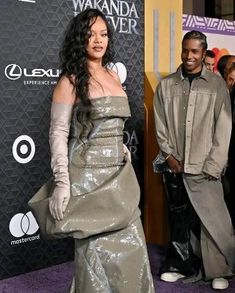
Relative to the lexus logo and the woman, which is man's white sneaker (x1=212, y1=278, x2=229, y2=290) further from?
the lexus logo

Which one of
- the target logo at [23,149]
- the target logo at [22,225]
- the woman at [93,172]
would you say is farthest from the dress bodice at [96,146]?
the target logo at [22,225]

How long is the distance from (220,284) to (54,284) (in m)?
1.00

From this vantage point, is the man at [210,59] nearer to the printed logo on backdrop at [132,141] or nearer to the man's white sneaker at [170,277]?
the printed logo on backdrop at [132,141]

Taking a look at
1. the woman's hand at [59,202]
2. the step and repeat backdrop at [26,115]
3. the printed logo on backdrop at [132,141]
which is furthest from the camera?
the printed logo on backdrop at [132,141]

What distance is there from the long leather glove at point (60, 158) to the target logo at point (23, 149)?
3.65 feet

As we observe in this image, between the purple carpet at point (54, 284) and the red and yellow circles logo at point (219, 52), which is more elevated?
the red and yellow circles logo at point (219, 52)

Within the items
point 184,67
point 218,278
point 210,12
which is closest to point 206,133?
point 184,67

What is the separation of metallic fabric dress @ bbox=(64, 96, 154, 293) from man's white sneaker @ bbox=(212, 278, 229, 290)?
90 cm

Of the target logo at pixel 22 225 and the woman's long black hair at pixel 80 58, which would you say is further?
the target logo at pixel 22 225

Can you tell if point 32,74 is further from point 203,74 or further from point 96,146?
point 96,146

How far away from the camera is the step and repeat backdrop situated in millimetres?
3254

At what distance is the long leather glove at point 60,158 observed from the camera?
2.23 m

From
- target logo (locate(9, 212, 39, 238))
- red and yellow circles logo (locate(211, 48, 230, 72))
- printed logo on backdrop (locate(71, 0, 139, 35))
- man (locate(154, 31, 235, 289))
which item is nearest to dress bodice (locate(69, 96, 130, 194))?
man (locate(154, 31, 235, 289))

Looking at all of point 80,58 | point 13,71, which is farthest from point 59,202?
point 13,71
